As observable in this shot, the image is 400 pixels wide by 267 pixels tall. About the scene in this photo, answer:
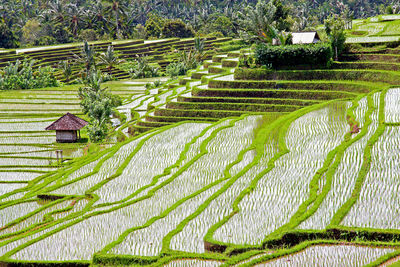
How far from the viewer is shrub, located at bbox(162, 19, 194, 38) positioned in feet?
199

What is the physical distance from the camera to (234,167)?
15203mm

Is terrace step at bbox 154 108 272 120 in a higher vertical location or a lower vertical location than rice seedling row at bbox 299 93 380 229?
lower

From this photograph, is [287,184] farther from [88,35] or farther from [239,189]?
[88,35]

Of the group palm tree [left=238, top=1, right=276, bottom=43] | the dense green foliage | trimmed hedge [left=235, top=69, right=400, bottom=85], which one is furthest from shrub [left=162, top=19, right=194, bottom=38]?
trimmed hedge [left=235, top=69, right=400, bottom=85]

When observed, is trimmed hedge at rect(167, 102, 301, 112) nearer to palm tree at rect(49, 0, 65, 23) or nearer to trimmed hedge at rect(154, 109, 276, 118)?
trimmed hedge at rect(154, 109, 276, 118)

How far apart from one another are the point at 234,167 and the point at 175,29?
4719cm

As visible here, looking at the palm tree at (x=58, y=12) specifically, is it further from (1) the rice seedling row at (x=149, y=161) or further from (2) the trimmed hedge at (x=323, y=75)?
(1) the rice seedling row at (x=149, y=161)

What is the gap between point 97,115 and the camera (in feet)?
87.6

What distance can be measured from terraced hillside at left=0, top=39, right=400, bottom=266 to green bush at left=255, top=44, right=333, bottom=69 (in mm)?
657

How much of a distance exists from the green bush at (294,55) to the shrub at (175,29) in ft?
117

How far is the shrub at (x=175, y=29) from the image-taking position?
60.8 metres

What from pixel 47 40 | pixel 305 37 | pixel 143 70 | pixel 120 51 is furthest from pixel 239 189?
pixel 47 40

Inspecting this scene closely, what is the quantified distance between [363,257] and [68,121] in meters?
18.2

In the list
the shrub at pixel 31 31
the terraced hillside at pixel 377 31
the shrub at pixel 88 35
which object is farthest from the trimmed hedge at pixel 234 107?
the shrub at pixel 31 31
